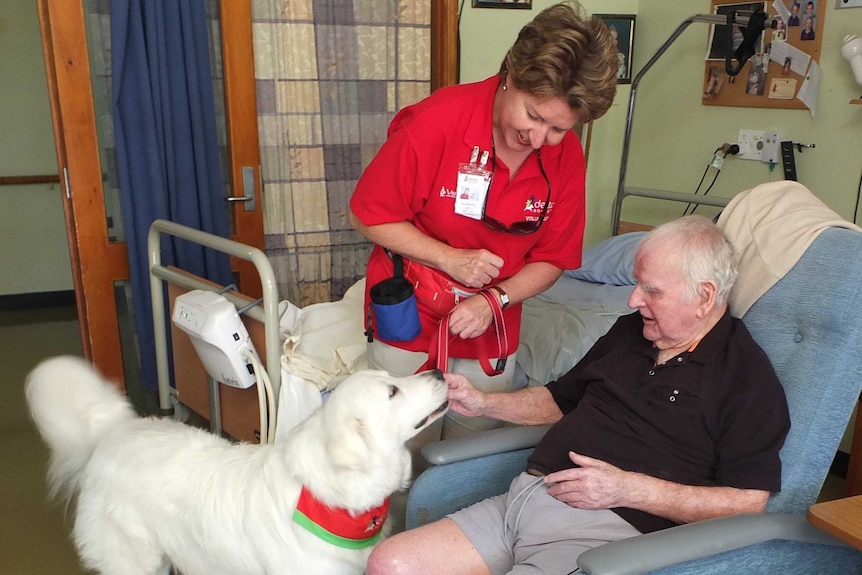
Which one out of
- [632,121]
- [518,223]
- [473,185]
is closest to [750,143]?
[632,121]

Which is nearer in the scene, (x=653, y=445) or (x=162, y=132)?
(x=653, y=445)

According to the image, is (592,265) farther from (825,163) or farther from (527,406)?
(527,406)

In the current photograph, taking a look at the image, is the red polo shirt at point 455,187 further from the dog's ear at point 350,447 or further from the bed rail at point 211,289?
the dog's ear at point 350,447

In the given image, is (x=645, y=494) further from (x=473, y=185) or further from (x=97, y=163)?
(x=97, y=163)

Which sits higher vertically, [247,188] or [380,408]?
[247,188]

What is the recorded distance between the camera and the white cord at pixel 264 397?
2027 millimetres

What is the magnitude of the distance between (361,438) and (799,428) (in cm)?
84

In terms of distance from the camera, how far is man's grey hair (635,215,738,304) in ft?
5.02

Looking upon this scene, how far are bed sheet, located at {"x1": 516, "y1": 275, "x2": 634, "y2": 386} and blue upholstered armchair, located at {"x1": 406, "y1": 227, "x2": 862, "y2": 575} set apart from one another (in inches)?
37.6

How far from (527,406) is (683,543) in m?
0.63

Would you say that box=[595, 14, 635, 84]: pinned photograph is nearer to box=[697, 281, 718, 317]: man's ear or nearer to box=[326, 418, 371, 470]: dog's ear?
box=[697, 281, 718, 317]: man's ear

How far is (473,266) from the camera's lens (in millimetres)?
1860

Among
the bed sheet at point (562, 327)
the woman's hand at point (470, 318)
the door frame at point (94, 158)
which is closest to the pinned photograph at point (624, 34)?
the bed sheet at point (562, 327)

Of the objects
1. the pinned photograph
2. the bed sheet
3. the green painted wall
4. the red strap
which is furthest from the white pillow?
the green painted wall
